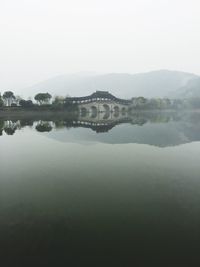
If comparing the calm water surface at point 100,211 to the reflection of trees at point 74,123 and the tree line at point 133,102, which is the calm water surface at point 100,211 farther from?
the tree line at point 133,102

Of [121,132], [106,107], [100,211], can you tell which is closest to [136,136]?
[121,132]

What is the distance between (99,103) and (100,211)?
104569 mm

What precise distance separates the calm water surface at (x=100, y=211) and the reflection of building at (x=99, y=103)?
8380 centimetres

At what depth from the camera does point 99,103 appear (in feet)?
376

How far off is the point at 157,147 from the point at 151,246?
19.8 metres

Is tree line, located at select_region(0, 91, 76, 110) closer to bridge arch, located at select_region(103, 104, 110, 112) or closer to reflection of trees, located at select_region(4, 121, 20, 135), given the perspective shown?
bridge arch, located at select_region(103, 104, 110, 112)

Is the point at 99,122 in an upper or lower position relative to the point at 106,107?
lower

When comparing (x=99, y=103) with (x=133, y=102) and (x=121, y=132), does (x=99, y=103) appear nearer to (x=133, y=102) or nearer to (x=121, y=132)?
(x=133, y=102)

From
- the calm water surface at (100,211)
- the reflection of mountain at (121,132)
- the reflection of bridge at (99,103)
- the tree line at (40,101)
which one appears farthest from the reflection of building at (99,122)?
the calm water surface at (100,211)

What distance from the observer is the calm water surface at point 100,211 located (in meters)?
8.34

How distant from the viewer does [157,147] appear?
2802cm

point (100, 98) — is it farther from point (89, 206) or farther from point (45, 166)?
point (89, 206)

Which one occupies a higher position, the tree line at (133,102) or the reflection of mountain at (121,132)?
the tree line at (133,102)

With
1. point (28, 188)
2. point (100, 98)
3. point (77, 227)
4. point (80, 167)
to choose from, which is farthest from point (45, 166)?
point (100, 98)
